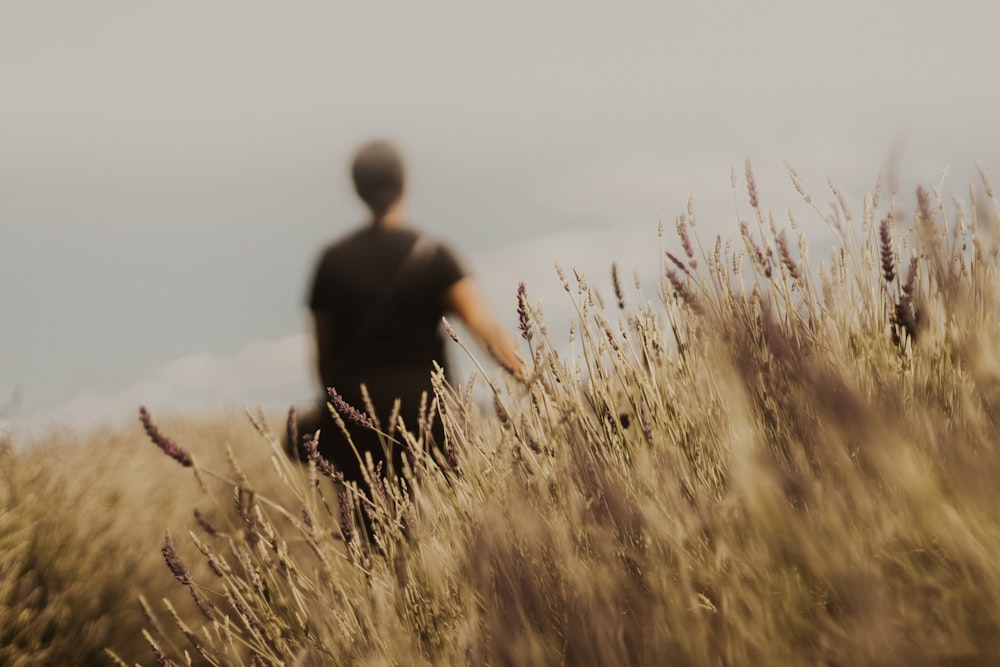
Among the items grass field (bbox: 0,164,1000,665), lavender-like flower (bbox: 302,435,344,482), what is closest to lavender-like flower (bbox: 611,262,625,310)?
grass field (bbox: 0,164,1000,665)

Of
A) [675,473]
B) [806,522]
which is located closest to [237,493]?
[675,473]

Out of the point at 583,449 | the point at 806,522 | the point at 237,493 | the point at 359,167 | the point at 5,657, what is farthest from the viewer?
→ the point at 359,167

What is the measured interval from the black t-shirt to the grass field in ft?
2.35

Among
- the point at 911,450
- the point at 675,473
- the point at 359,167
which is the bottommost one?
the point at 675,473

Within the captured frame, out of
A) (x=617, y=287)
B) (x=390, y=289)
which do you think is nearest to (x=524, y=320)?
(x=617, y=287)

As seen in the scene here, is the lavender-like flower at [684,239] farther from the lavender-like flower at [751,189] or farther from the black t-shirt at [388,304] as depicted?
the black t-shirt at [388,304]

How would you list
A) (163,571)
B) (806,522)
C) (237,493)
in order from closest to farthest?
(806,522) < (237,493) < (163,571)

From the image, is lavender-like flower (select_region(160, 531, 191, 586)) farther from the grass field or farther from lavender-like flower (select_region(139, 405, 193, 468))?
lavender-like flower (select_region(139, 405, 193, 468))

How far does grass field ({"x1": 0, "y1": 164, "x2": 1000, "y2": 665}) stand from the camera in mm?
1135

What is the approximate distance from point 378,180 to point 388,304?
0.51 metres

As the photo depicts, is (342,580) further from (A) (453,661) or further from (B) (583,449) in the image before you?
(B) (583,449)

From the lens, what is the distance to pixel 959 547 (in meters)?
1.13

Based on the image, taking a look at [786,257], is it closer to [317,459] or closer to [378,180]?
[317,459]

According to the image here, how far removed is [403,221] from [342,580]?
1660 millimetres
